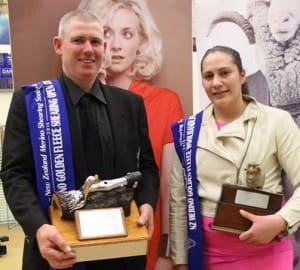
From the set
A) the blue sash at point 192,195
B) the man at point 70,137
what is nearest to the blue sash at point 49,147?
the man at point 70,137

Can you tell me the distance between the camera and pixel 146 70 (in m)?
1.84

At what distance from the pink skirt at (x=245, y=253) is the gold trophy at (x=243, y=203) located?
0.08m

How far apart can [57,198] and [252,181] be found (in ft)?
1.90

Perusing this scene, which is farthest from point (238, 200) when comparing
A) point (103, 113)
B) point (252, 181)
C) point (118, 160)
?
point (103, 113)

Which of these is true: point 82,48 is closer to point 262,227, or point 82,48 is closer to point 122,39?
point 122,39

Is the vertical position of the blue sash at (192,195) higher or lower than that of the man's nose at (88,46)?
lower

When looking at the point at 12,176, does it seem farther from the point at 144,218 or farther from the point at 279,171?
the point at 279,171

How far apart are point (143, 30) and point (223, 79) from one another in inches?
21.2

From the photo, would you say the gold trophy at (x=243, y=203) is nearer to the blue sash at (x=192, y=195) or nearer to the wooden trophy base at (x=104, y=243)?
the blue sash at (x=192, y=195)

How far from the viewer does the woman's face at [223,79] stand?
1.39 metres

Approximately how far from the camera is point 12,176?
129cm

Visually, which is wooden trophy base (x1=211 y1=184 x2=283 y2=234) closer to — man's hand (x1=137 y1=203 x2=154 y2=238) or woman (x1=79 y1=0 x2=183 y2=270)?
man's hand (x1=137 y1=203 x2=154 y2=238)

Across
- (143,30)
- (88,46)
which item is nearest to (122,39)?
(143,30)

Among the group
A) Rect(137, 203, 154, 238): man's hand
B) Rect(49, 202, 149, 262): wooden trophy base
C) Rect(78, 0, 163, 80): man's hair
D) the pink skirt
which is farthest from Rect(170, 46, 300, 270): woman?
Rect(78, 0, 163, 80): man's hair
